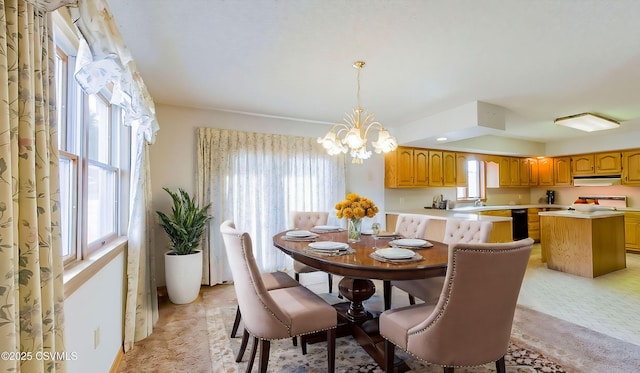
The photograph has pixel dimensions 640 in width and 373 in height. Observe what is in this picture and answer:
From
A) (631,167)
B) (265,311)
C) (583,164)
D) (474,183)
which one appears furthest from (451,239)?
(583,164)

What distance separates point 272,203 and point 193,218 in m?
1.20

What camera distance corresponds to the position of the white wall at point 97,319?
1.37 meters

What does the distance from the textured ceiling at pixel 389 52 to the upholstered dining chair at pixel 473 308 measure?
148cm

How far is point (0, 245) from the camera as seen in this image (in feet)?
2.08

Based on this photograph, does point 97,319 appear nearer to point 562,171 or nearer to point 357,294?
point 357,294

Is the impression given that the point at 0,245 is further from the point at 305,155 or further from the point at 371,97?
the point at 305,155

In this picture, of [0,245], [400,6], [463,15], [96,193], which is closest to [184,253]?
[96,193]

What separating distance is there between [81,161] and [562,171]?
340 inches

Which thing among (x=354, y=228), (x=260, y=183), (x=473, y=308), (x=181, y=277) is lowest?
(x=181, y=277)

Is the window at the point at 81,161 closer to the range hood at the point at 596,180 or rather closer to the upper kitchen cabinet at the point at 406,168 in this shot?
the upper kitchen cabinet at the point at 406,168

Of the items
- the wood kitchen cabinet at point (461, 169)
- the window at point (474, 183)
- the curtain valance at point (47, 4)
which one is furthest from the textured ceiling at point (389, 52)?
the window at point (474, 183)

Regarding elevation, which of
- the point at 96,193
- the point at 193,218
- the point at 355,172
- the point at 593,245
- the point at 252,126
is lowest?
the point at 593,245

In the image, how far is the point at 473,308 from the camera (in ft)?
4.56

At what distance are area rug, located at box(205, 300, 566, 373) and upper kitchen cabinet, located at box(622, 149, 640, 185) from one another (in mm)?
5719
